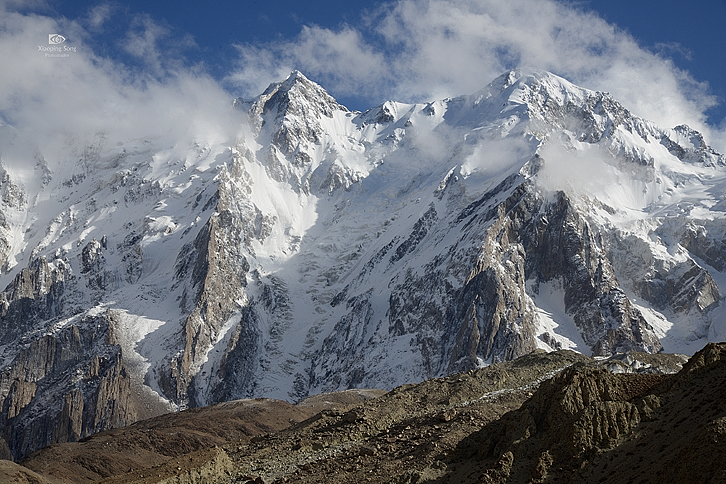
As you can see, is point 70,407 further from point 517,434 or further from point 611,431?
point 611,431

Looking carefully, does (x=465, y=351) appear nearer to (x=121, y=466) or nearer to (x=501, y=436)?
(x=121, y=466)

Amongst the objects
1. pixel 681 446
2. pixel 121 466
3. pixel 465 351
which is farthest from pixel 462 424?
pixel 465 351

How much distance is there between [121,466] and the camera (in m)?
90.9

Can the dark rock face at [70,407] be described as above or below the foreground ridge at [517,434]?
above

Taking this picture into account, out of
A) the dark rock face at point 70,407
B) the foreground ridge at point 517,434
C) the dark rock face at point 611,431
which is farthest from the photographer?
the dark rock face at point 70,407

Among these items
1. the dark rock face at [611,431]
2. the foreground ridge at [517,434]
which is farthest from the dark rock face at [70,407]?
the dark rock face at [611,431]

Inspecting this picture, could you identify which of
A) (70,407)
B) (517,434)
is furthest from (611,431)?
(70,407)

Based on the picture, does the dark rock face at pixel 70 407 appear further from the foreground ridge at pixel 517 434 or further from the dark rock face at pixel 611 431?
the dark rock face at pixel 611 431

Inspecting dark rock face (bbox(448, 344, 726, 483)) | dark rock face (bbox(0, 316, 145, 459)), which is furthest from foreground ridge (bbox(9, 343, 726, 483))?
dark rock face (bbox(0, 316, 145, 459))

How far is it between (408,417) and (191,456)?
15001 millimetres

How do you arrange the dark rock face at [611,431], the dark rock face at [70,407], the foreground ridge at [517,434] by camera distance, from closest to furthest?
1. the dark rock face at [611,431]
2. the foreground ridge at [517,434]
3. the dark rock face at [70,407]

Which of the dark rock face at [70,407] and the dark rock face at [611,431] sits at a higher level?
the dark rock face at [70,407]

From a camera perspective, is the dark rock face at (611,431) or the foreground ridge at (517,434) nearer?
the dark rock face at (611,431)

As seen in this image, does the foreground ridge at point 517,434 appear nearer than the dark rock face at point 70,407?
Yes
